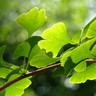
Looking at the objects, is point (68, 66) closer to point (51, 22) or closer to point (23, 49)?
point (23, 49)

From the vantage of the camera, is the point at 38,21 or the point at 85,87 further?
the point at 85,87

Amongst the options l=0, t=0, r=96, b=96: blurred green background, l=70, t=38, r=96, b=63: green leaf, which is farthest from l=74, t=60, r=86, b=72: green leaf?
l=0, t=0, r=96, b=96: blurred green background

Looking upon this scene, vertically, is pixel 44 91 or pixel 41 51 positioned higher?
pixel 41 51

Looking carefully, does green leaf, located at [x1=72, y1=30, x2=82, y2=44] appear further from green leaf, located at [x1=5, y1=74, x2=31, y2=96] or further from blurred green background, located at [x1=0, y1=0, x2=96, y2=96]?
blurred green background, located at [x1=0, y1=0, x2=96, y2=96]

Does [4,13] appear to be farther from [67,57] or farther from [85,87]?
[67,57]

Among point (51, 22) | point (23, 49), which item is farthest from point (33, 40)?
point (51, 22)

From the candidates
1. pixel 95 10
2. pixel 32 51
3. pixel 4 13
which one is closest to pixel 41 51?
pixel 32 51
